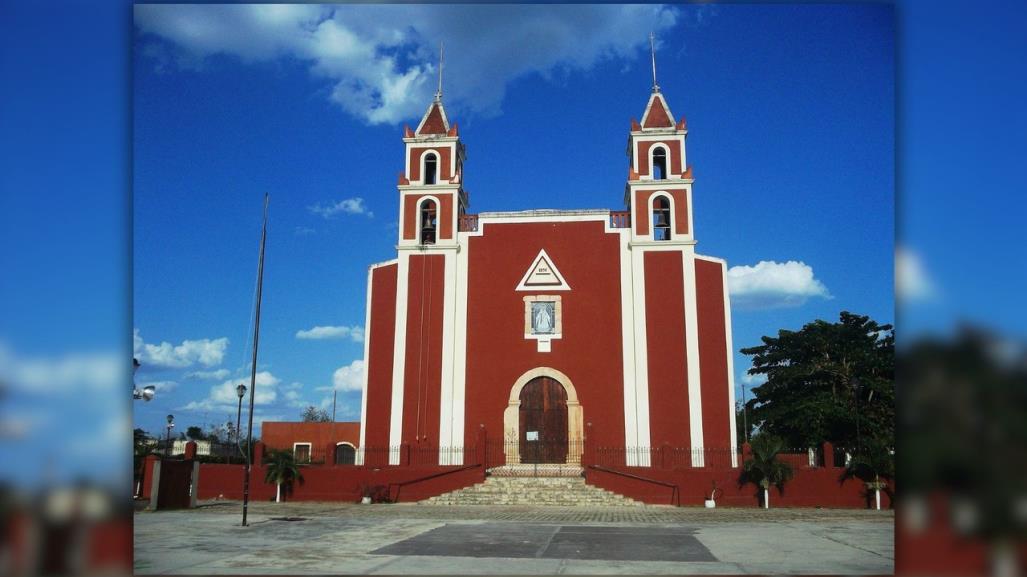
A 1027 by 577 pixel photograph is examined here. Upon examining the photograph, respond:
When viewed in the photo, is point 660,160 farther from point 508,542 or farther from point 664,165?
point 508,542

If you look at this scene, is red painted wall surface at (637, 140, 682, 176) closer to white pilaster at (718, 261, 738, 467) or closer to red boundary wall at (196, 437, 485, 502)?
Answer: white pilaster at (718, 261, 738, 467)

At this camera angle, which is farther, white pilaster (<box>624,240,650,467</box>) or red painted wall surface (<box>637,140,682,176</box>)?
red painted wall surface (<box>637,140,682,176</box>)

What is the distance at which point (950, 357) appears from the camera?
1.58 m

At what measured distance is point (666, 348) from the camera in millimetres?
19469

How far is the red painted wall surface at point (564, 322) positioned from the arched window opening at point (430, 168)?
2.48m

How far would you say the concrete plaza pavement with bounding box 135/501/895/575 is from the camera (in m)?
6.16

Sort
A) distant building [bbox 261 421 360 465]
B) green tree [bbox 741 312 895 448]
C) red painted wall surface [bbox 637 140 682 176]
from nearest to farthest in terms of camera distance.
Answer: red painted wall surface [bbox 637 140 682 176] → green tree [bbox 741 312 895 448] → distant building [bbox 261 421 360 465]

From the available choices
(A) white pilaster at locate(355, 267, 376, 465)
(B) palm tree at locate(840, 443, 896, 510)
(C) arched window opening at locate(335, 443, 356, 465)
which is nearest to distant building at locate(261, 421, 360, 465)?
(C) arched window opening at locate(335, 443, 356, 465)

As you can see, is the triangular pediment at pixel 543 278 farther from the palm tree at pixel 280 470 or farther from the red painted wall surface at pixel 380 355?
the palm tree at pixel 280 470

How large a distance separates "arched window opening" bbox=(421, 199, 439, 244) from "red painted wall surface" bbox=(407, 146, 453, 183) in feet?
2.73

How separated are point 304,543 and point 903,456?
302 inches

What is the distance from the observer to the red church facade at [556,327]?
19.3m

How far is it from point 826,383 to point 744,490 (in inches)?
484

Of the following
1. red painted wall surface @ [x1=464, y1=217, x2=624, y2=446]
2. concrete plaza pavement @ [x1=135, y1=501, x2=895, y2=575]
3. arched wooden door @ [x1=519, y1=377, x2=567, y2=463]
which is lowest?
concrete plaza pavement @ [x1=135, y1=501, x2=895, y2=575]
